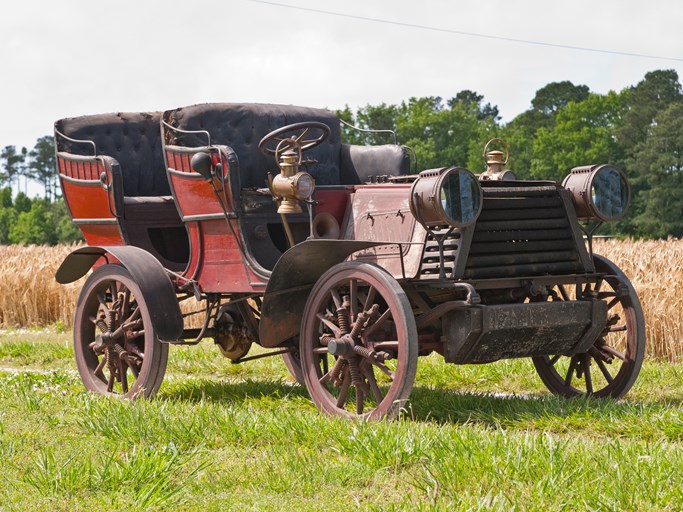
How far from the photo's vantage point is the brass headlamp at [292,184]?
7.30 m

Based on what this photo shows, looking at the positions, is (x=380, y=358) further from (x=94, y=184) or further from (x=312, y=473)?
(x=94, y=184)

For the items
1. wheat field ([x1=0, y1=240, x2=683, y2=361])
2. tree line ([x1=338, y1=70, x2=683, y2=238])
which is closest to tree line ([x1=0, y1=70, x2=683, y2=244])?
tree line ([x1=338, y1=70, x2=683, y2=238])

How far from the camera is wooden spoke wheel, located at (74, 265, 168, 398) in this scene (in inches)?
320

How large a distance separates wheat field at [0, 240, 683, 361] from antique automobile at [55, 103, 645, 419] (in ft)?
5.11

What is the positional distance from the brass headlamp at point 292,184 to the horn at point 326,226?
0.23 m

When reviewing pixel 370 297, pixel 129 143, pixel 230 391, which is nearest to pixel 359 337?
pixel 370 297

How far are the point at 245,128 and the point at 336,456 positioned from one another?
3.69m

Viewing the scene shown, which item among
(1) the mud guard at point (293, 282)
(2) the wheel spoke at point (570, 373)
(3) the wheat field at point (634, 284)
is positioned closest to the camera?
(1) the mud guard at point (293, 282)

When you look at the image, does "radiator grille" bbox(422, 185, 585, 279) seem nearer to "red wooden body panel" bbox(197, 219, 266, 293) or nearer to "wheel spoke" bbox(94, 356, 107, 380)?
"red wooden body panel" bbox(197, 219, 266, 293)

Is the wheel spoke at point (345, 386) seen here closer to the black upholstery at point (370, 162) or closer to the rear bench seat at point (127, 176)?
the black upholstery at point (370, 162)

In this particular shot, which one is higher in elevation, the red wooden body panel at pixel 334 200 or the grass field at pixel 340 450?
the red wooden body panel at pixel 334 200

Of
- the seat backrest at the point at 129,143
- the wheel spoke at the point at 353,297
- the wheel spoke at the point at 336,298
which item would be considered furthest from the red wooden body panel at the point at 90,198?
the wheel spoke at the point at 353,297

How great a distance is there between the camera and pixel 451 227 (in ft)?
21.8

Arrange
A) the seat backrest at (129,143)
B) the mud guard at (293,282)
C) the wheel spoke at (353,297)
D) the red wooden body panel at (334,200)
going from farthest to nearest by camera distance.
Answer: the seat backrest at (129,143) < the red wooden body panel at (334,200) < the mud guard at (293,282) < the wheel spoke at (353,297)
